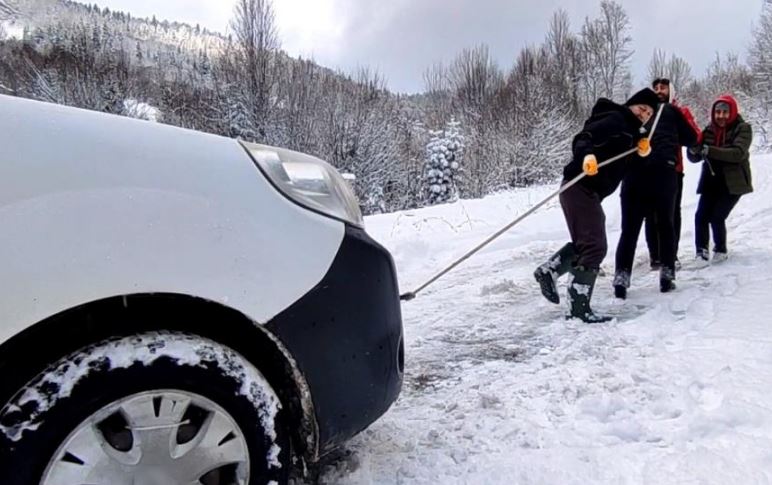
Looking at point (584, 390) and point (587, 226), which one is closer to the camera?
point (584, 390)

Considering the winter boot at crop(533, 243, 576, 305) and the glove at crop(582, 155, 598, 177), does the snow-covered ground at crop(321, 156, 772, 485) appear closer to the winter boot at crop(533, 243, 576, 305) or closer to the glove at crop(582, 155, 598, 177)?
the winter boot at crop(533, 243, 576, 305)

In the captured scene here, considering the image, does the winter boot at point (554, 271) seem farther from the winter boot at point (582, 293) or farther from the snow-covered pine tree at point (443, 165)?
the snow-covered pine tree at point (443, 165)

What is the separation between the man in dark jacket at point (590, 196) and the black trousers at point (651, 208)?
1.73ft

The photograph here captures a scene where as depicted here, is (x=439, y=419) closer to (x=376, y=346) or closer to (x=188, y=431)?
(x=376, y=346)

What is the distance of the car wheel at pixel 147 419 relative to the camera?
1.27m

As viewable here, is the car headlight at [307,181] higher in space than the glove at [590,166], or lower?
lower

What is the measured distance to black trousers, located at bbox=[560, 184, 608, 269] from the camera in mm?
4000

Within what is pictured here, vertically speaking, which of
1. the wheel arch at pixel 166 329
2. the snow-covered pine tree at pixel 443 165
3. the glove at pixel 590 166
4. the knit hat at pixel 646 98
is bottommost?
the wheel arch at pixel 166 329

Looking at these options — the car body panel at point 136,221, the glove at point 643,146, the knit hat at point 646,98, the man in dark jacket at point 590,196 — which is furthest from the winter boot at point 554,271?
the car body panel at point 136,221

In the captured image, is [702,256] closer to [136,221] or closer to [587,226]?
[587,226]

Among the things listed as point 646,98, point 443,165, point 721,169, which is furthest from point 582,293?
point 443,165

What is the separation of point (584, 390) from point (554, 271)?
1.69 meters

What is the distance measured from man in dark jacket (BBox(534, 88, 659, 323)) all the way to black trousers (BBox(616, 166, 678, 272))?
1.73 ft

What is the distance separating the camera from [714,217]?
213 inches
